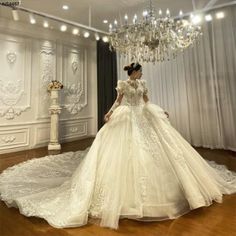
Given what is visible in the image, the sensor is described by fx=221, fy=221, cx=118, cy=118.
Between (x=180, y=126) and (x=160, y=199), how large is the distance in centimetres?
364

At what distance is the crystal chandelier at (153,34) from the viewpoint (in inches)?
136

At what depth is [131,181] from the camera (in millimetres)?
2102

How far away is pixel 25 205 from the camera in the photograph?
2238 millimetres

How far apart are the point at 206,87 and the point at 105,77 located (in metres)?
3.15

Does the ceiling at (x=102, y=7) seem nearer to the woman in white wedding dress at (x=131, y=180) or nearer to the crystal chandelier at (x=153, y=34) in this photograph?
the crystal chandelier at (x=153, y=34)

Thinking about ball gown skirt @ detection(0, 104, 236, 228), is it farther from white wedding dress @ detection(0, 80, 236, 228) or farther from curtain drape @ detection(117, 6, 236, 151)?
curtain drape @ detection(117, 6, 236, 151)

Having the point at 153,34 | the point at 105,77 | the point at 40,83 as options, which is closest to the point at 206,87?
the point at 153,34

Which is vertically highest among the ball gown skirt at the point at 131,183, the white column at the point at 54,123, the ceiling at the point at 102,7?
the ceiling at the point at 102,7

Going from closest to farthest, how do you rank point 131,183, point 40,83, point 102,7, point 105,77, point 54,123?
point 131,183
point 102,7
point 54,123
point 40,83
point 105,77

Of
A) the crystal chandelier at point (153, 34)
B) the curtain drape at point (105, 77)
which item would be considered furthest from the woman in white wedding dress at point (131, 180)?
the curtain drape at point (105, 77)

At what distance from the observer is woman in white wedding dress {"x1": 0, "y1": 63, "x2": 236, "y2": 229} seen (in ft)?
6.56

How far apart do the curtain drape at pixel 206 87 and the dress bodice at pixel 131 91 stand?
282 cm

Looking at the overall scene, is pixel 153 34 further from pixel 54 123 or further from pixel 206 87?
pixel 54 123

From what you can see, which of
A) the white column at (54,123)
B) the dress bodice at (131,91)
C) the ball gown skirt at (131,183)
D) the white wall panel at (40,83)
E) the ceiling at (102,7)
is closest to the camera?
the ball gown skirt at (131,183)
